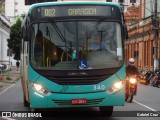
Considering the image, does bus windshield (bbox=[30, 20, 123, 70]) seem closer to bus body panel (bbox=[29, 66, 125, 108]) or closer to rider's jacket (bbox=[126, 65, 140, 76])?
bus body panel (bbox=[29, 66, 125, 108])

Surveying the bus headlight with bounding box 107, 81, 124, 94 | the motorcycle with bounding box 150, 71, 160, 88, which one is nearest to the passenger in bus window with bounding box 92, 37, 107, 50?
the bus headlight with bounding box 107, 81, 124, 94

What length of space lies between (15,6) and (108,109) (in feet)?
456

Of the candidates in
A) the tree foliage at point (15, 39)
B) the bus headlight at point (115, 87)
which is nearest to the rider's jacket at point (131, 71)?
the bus headlight at point (115, 87)

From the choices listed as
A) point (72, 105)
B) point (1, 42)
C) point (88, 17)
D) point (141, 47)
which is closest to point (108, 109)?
point (72, 105)

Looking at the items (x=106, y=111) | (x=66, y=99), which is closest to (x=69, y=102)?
(x=66, y=99)

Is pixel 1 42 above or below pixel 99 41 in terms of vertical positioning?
below

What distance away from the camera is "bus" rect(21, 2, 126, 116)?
12.2 m

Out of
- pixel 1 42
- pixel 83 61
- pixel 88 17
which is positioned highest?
pixel 88 17

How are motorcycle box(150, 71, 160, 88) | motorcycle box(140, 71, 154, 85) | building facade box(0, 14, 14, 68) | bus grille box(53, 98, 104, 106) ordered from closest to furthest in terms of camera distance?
bus grille box(53, 98, 104, 106)
motorcycle box(150, 71, 160, 88)
motorcycle box(140, 71, 154, 85)
building facade box(0, 14, 14, 68)

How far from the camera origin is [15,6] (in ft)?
493

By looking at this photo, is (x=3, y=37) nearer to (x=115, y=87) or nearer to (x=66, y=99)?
(x=115, y=87)

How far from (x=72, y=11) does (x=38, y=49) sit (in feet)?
4.23

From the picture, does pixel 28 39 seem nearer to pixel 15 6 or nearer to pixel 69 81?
pixel 69 81

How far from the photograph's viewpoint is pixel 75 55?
40.4ft
